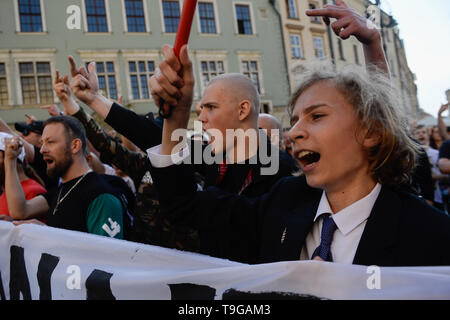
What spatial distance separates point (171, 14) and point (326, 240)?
21873 millimetres

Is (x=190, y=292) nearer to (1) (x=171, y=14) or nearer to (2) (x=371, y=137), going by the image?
(2) (x=371, y=137)

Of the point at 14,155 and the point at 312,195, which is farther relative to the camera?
the point at 14,155

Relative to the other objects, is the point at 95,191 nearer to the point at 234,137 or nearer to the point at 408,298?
the point at 234,137

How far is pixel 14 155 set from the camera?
306 centimetres

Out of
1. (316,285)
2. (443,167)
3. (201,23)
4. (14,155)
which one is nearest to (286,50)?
(201,23)

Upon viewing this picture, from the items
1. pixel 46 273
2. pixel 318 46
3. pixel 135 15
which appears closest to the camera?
pixel 46 273

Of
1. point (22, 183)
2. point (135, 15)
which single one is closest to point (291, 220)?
point (22, 183)

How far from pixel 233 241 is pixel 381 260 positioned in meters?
0.64

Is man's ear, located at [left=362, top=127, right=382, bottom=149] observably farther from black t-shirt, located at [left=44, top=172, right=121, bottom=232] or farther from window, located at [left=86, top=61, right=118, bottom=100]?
window, located at [left=86, top=61, right=118, bottom=100]

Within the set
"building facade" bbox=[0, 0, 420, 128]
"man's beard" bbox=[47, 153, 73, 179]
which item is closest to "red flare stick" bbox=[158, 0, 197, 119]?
"man's beard" bbox=[47, 153, 73, 179]

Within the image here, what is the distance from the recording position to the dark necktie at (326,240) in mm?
1332

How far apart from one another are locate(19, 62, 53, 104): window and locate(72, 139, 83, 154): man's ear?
56.4 ft

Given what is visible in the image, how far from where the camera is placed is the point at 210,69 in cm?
2170

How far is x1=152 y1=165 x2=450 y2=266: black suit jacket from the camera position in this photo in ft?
3.97
